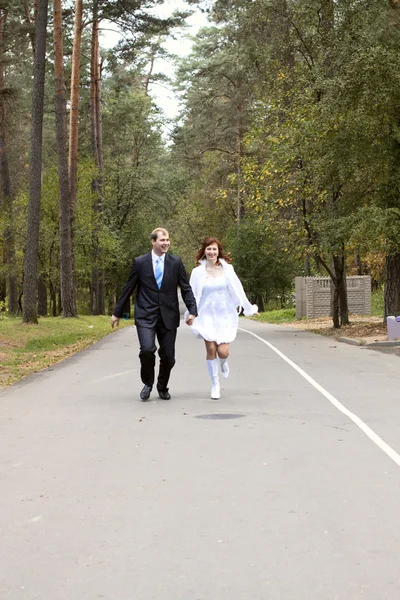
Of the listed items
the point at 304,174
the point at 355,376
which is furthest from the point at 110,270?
the point at 355,376

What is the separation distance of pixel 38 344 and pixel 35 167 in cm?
811

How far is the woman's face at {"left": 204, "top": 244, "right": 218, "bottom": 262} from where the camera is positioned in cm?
1245

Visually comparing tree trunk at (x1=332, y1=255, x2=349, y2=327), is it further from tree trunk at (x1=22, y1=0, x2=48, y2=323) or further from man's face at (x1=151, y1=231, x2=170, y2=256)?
man's face at (x1=151, y1=231, x2=170, y2=256)

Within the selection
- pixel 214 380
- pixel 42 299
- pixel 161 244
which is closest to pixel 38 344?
Answer: pixel 214 380

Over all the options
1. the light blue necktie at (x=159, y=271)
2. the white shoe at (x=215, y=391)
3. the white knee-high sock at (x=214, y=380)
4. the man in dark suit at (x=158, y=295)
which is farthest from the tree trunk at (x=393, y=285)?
the light blue necktie at (x=159, y=271)

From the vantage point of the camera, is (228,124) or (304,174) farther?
(228,124)

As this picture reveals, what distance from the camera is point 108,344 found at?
25.2 meters

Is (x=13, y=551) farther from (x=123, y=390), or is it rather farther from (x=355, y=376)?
(x=355, y=376)

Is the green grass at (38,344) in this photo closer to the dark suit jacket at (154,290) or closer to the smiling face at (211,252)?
the dark suit jacket at (154,290)

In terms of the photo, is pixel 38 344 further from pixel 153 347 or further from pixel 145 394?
pixel 153 347

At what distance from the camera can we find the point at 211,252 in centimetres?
1245

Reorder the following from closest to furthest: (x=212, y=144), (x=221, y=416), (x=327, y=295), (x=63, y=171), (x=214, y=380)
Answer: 1. (x=221, y=416)
2. (x=214, y=380)
3. (x=63, y=171)
4. (x=327, y=295)
5. (x=212, y=144)

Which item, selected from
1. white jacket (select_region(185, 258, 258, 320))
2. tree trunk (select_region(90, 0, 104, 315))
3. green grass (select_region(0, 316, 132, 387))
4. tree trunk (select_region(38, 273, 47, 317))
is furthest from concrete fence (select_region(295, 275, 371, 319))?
white jacket (select_region(185, 258, 258, 320))

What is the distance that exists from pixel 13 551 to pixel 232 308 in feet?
25.1
